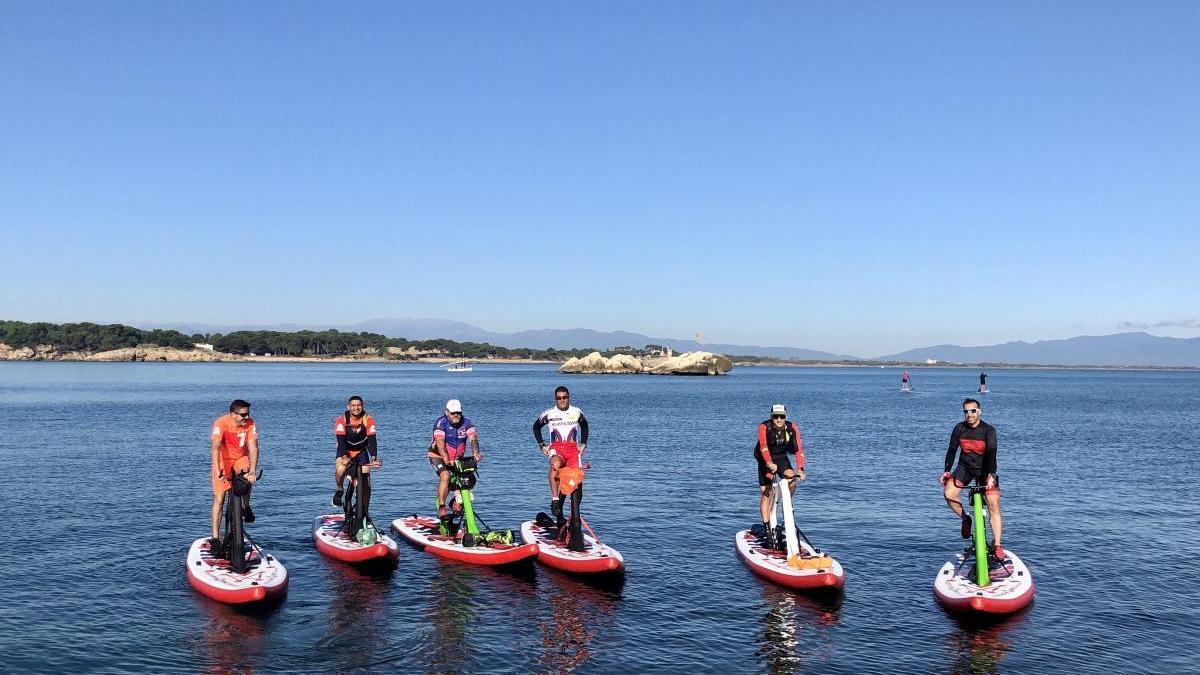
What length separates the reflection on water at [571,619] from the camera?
12703mm

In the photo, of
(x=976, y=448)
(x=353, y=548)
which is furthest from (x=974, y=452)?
(x=353, y=548)

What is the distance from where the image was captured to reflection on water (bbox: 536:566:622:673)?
41.7 feet

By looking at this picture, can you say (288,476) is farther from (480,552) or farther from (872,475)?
(872,475)

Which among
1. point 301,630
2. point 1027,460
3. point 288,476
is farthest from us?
point 1027,460

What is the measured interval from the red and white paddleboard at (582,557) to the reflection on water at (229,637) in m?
5.11

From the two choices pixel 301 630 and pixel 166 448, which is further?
pixel 166 448

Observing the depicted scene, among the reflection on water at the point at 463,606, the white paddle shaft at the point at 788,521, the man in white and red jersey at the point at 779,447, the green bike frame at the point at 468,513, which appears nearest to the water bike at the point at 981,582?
the white paddle shaft at the point at 788,521

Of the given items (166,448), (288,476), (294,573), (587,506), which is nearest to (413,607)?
(294,573)

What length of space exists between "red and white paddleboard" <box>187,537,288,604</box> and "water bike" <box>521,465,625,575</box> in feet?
16.1

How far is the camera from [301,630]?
13.6 meters

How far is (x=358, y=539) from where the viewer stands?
59.1ft

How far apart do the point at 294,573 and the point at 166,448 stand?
2808cm

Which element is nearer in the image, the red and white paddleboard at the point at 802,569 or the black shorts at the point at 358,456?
the red and white paddleboard at the point at 802,569

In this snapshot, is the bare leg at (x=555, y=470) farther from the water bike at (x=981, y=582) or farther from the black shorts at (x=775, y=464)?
the water bike at (x=981, y=582)
